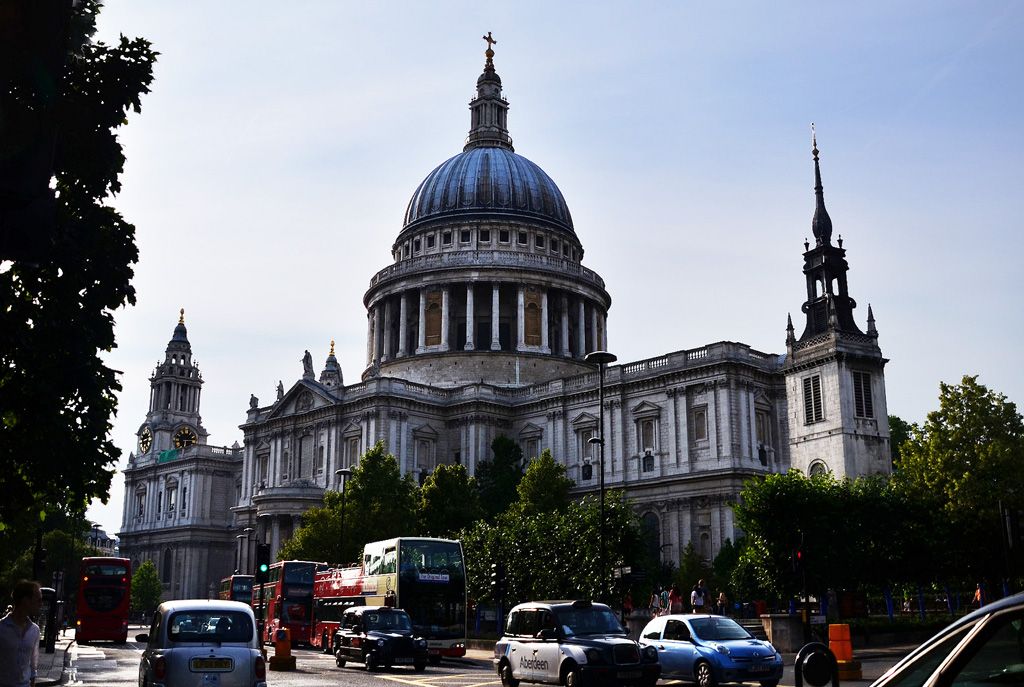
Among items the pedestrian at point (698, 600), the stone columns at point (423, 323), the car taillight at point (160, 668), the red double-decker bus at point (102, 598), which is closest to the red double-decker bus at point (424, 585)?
the pedestrian at point (698, 600)

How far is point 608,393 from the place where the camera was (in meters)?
74.6

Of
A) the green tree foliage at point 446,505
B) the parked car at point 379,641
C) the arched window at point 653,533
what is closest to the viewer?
the parked car at point 379,641

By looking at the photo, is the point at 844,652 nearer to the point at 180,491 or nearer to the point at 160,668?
the point at 160,668

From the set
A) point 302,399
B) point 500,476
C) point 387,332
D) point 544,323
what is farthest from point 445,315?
point 500,476

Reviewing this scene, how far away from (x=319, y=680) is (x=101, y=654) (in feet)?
59.8

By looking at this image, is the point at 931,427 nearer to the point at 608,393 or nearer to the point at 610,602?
the point at 610,602

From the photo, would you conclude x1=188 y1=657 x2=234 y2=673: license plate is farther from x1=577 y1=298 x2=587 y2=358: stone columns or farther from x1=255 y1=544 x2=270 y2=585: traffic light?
x1=577 y1=298 x2=587 y2=358: stone columns

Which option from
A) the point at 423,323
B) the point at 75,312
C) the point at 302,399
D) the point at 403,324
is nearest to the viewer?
the point at 75,312

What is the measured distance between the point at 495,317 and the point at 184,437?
5238cm

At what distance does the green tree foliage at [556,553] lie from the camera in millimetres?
45125

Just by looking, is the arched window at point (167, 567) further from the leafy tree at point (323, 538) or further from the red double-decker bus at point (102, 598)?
the red double-decker bus at point (102, 598)

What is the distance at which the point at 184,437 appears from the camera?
123m

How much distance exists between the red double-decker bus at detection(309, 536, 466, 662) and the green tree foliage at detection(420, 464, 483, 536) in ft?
65.1

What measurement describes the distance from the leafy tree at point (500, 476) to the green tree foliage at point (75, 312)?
50.3 m
